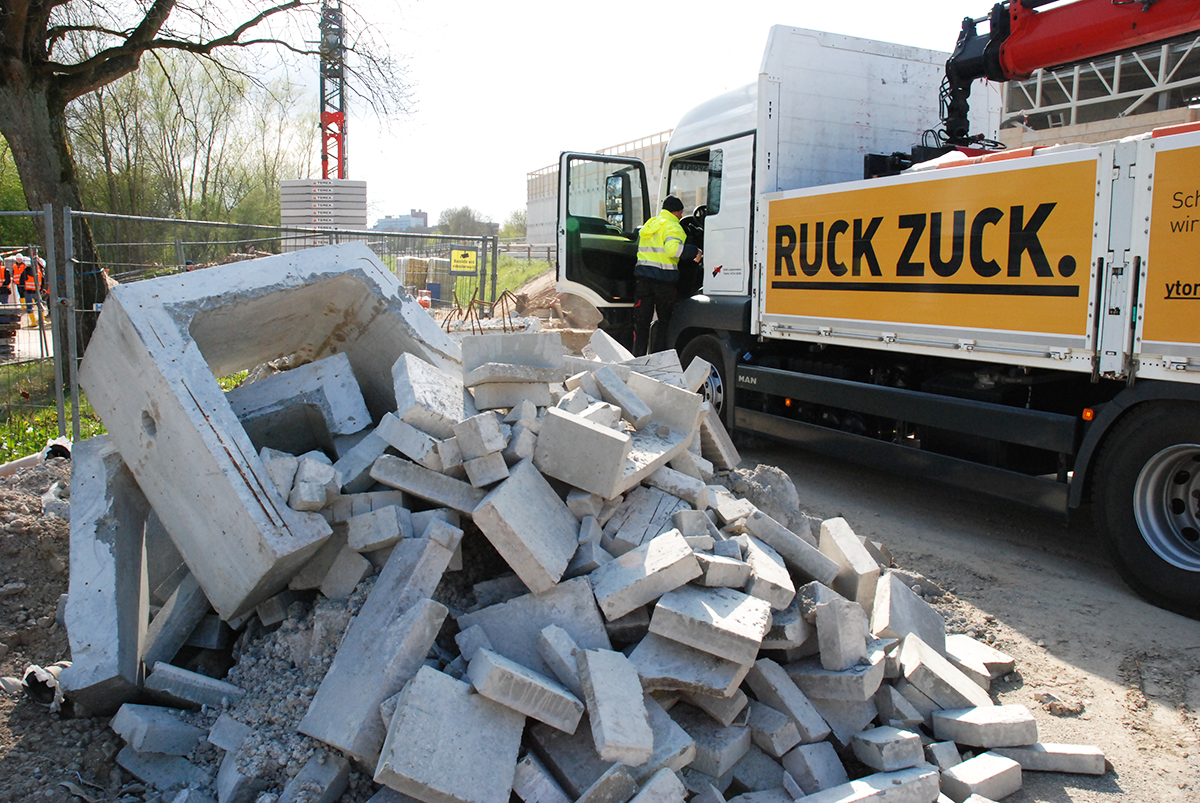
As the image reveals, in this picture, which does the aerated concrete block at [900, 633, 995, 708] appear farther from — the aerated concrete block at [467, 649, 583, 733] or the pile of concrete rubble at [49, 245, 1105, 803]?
the aerated concrete block at [467, 649, 583, 733]

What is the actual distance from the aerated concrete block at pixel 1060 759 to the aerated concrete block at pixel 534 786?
1768mm

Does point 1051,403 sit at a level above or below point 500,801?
above

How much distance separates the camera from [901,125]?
24.6ft

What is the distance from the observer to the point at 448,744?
8.51ft

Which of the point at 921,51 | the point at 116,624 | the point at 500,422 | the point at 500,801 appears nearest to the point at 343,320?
the point at 500,422

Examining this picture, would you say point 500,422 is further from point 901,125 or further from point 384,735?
point 901,125

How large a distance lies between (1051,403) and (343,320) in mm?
4305

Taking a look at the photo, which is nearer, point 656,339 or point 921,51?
point 921,51

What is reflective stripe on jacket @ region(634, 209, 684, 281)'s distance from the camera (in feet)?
26.1

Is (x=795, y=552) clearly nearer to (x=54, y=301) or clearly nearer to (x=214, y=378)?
(x=214, y=378)

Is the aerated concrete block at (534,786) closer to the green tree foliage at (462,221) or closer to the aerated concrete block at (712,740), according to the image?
the aerated concrete block at (712,740)

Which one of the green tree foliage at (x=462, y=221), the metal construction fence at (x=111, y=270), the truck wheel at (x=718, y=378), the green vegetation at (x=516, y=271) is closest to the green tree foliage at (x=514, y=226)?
the green tree foliage at (x=462, y=221)

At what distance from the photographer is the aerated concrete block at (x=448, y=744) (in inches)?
98.3

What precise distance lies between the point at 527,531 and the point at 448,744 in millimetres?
905
